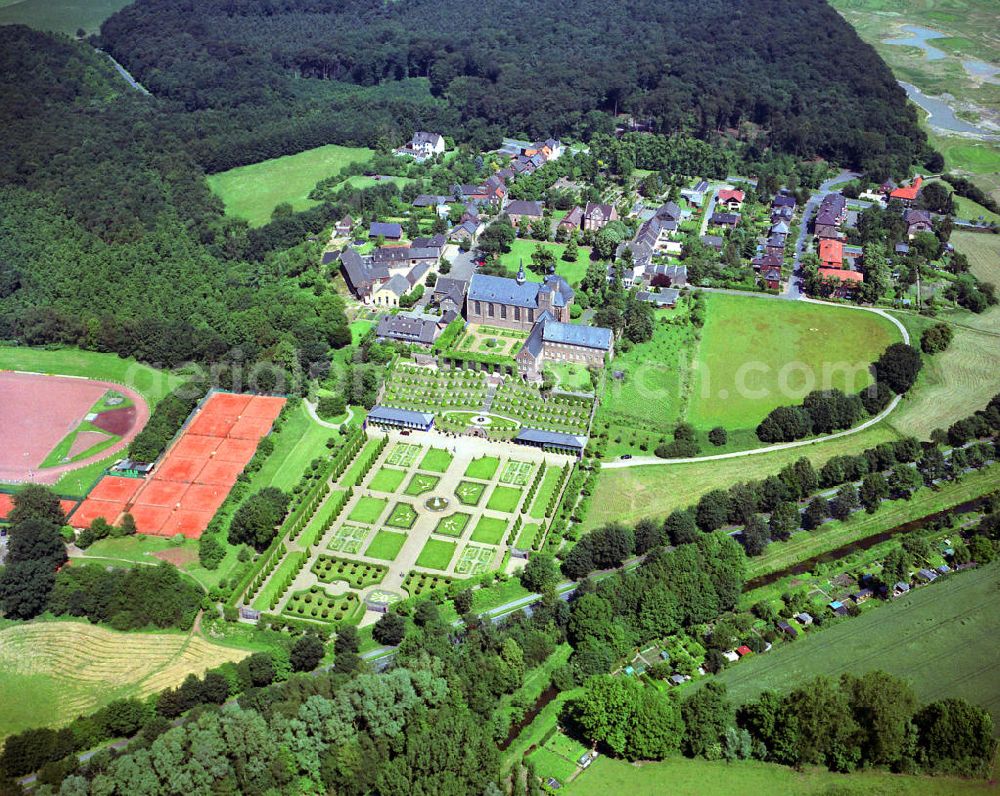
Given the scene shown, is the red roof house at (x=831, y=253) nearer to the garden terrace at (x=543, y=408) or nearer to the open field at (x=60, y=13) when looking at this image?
the garden terrace at (x=543, y=408)

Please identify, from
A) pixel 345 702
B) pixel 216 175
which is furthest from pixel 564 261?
pixel 345 702

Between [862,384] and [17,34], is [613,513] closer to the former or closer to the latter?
[862,384]

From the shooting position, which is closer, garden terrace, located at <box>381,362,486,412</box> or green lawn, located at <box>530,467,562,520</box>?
green lawn, located at <box>530,467,562,520</box>

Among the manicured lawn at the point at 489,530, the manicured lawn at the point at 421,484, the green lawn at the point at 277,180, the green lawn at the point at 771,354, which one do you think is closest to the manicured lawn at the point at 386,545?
the manicured lawn at the point at 421,484

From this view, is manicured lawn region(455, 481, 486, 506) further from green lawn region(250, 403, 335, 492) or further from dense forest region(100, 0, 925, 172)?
dense forest region(100, 0, 925, 172)

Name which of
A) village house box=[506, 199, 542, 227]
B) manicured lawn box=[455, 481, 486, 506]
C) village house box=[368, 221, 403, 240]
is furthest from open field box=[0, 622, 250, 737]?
village house box=[506, 199, 542, 227]
